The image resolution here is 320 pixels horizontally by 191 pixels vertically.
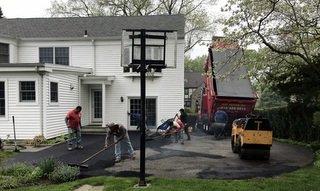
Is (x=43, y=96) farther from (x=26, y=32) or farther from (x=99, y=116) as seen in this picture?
(x=26, y=32)

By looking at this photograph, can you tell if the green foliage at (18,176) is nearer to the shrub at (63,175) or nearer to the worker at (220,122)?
the shrub at (63,175)

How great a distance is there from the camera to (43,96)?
21734mm

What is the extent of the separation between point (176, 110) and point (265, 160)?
11.9 m

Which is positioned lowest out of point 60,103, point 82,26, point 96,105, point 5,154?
point 5,154

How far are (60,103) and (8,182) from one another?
40.0 feet

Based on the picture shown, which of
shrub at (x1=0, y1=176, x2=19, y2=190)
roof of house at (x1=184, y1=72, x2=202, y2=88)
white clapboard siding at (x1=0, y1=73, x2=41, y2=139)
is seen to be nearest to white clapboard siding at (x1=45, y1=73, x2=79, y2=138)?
white clapboard siding at (x1=0, y1=73, x2=41, y2=139)

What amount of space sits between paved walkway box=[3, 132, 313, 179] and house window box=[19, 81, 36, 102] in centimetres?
333

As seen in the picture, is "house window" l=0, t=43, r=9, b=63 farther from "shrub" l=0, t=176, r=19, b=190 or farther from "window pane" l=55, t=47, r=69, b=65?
"shrub" l=0, t=176, r=19, b=190

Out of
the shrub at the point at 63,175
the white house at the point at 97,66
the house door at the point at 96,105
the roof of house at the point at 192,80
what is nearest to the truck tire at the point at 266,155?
the shrub at the point at 63,175

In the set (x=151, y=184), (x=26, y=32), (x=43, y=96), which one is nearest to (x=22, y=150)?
(x=43, y=96)

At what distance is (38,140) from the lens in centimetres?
2086

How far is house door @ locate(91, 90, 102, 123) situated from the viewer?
94.3 ft

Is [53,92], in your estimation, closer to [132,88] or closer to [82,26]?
[132,88]

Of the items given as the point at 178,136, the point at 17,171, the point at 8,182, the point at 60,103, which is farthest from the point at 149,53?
the point at 60,103
